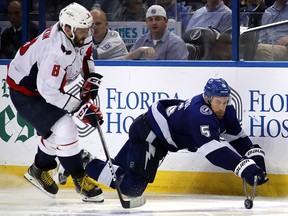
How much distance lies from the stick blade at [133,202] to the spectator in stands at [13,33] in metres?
1.77

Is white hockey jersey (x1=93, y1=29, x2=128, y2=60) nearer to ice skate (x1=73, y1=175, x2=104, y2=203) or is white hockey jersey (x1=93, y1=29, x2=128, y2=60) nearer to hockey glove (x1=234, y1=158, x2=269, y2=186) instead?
ice skate (x1=73, y1=175, x2=104, y2=203)

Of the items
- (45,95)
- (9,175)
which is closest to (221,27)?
(45,95)

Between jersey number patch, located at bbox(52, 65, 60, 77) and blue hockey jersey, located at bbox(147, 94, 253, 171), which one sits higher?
jersey number patch, located at bbox(52, 65, 60, 77)

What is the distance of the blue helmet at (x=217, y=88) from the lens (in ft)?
23.5

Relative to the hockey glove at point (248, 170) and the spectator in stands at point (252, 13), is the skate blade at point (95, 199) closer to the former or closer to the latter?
the hockey glove at point (248, 170)

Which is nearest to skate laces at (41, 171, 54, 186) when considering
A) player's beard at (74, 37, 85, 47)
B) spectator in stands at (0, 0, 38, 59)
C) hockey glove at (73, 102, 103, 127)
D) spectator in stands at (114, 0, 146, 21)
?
hockey glove at (73, 102, 103, 127)

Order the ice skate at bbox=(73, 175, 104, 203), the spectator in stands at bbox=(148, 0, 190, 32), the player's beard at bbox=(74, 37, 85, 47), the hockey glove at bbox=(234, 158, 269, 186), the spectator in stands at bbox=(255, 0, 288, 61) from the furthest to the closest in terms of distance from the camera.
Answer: the spectator in stands at bbox=(148, 0, 190, 32) < the spectator in stands at bbox=(255, 0, 288, 61) < the ice skate at bbox=(73, 175, 104, 203) < the player's beard at bbox=(74, 37, 85, 47) < the hockey glove at bbox=(234, 158, 269, 186)

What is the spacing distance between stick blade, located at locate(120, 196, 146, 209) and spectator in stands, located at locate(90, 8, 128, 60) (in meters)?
1.25

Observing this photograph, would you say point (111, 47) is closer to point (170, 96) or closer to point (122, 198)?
point (170, 96)

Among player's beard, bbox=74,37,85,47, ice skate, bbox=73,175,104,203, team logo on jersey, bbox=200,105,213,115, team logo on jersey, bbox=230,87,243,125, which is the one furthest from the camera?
team logo on jersey, bbox=230,87,243,125

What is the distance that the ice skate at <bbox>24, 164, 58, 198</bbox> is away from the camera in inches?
304

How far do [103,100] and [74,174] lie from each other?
807mm

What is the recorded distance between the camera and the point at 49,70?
283 inches

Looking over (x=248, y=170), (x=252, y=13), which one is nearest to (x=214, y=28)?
(x=252, y=13)
